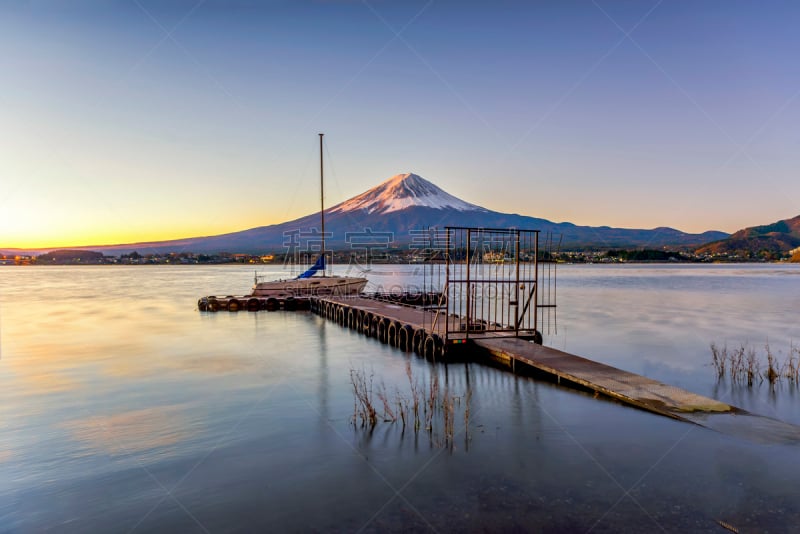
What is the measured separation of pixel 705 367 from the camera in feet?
60.1

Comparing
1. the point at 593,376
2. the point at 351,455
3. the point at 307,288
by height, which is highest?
the point at 593,376

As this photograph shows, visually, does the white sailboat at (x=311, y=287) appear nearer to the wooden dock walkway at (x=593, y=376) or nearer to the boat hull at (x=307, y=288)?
the boat hull at (x=307, y=288)

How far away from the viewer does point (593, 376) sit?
12453mm

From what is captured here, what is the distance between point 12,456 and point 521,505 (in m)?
9.38

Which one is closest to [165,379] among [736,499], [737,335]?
[736,499]

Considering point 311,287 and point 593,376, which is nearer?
point 593,376

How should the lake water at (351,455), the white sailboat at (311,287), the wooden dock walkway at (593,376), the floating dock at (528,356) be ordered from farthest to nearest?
the white sailboat at (311,287), the floating dock at (528,356), the wooden dock walkway at (593,376), the lake water at (351,455)

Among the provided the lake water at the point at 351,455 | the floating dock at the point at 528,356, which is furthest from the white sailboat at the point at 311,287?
the lake water at the point at 351,455

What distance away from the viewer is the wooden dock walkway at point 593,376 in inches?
377

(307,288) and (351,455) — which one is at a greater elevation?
(307,288)

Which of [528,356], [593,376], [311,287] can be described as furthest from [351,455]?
[311,287]

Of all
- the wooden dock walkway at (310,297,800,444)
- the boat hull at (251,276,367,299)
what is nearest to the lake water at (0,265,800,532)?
the wooden dock walkway at (310,297,800,444)

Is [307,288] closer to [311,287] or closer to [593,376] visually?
[311,287]

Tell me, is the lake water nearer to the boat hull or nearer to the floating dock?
the floating dock
